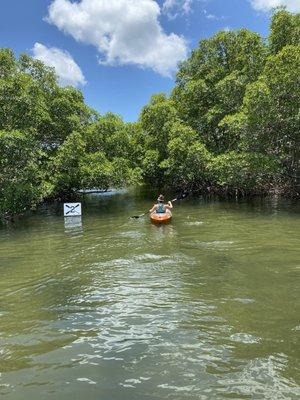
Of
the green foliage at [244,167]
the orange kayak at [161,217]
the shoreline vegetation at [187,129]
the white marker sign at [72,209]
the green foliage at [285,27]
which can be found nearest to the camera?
the orange kayak at [161,217]

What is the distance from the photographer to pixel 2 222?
1738 centimetres

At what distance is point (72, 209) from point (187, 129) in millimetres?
11331

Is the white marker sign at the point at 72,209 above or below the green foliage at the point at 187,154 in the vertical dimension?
below

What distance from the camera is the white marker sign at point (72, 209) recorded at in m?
18.7

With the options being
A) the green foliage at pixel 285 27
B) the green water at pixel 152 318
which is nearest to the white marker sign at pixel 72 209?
the green water at pixel 152 318

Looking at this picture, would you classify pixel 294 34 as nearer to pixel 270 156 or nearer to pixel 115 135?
pixel 270 156

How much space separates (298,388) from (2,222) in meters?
15.6

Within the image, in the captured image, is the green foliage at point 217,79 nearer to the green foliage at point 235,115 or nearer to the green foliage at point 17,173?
the green foliage at point 235,115

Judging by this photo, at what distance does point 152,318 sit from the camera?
245 inches

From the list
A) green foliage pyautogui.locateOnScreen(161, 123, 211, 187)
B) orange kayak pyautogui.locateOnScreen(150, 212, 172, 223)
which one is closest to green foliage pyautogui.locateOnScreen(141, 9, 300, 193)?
green foliage pyautogui.locateOnScreen(161, 123, 211, 187)

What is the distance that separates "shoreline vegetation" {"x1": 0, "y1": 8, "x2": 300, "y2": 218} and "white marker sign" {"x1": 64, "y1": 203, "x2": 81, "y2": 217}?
50.0 inches

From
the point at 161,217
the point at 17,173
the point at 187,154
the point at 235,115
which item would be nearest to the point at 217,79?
the point at 187,154

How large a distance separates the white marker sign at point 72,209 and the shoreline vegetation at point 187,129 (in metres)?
1.27

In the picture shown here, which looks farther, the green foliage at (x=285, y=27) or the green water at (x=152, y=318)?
the green foliage at (x=285, y=27)
